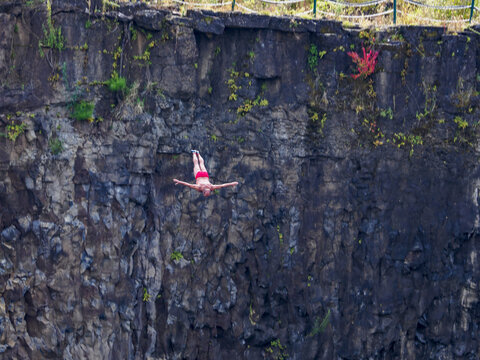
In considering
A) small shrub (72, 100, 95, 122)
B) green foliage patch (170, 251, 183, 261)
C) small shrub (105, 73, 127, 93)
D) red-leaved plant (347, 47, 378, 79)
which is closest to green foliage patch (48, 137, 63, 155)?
small shrub (72, 100, 95, 122)

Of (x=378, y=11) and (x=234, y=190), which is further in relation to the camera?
(x=378, y=11)

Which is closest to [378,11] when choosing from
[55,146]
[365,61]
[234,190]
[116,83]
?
[365,61]

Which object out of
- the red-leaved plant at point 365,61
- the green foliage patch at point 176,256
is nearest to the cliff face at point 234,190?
the green foliage patch at point 176,256

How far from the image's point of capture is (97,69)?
1467 centimetres

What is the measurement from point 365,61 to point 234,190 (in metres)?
A: 3.72

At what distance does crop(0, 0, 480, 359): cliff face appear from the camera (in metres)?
14.5

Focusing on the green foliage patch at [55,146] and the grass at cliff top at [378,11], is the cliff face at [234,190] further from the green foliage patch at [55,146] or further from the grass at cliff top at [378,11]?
the grass at cliff top at [378,11]

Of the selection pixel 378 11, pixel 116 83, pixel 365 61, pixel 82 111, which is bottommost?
pixel 82 111

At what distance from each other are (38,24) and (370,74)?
21.9 feet

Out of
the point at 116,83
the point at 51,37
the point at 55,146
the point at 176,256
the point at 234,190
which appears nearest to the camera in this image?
the point at 51,37

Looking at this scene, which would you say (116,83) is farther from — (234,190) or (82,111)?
(234,190)

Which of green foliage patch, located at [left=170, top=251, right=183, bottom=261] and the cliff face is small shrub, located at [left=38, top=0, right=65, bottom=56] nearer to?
the cliff face

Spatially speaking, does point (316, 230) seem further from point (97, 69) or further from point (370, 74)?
point (97, 69)

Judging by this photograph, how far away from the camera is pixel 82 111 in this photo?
1455cm
